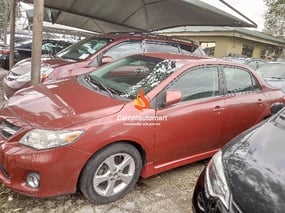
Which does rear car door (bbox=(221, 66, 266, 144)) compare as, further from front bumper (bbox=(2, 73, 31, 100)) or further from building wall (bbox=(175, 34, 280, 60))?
building wall (bbox=(175, 34, 280, 60))

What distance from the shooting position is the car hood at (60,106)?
2896mm

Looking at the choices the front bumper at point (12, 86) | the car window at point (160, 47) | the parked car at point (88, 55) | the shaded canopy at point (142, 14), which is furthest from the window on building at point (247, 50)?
the front bumper at point (12, 86)

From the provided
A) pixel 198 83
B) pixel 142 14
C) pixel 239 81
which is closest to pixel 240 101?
pixel 239 81

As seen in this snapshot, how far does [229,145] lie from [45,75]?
3949mm

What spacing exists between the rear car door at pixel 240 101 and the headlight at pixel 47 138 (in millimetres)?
2120

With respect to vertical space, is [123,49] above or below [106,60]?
above

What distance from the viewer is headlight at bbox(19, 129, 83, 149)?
108 inches

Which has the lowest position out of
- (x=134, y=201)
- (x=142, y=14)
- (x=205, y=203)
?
(x=134, y=201)

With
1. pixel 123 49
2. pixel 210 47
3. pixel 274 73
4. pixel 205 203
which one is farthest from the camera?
pixel 210 47

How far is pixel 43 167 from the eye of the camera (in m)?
2.70

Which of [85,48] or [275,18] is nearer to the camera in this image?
[85,48]

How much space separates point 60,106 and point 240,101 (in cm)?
240

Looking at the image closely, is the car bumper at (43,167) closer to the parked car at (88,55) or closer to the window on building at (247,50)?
the parked car at (88,55)

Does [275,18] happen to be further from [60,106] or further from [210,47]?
[60,106]
